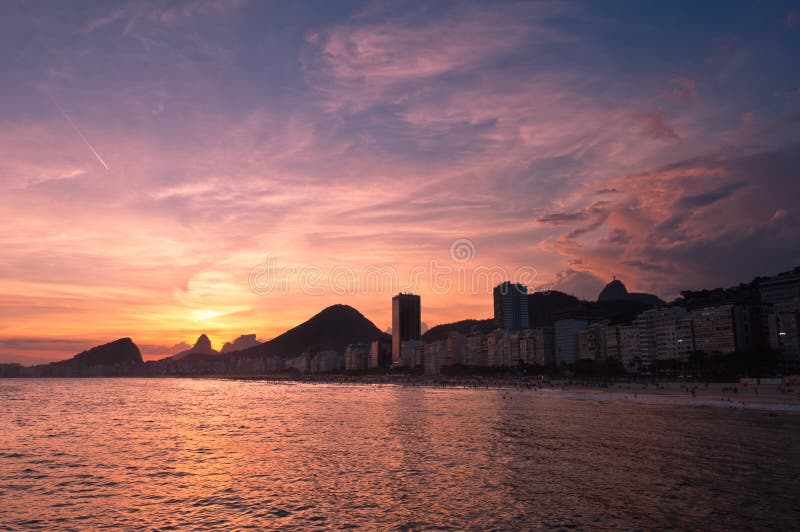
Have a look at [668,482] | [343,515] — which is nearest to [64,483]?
[343,515]

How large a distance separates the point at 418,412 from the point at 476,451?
42113 millimetres

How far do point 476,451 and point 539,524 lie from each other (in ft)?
70.2

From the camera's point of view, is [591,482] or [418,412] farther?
[418,412]

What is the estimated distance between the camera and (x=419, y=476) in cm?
3581

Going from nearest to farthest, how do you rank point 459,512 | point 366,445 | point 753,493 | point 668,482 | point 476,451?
point 459,512
point 753,493
point 668,482
point 476,451
point 366,445

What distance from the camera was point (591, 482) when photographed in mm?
32719

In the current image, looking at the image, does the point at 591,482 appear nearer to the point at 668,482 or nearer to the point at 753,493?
the point at 668,482

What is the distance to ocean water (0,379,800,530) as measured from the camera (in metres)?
26.4

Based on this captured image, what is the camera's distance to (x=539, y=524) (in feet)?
81.0

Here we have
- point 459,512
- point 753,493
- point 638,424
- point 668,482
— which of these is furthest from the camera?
point 638,424

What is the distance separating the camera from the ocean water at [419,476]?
86.7ft

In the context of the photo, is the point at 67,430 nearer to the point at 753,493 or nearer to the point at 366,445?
the point at 366,445

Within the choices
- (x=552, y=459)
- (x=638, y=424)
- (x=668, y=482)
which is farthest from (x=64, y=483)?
(x=638, y=424)

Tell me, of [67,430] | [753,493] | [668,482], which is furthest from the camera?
[67,430]
